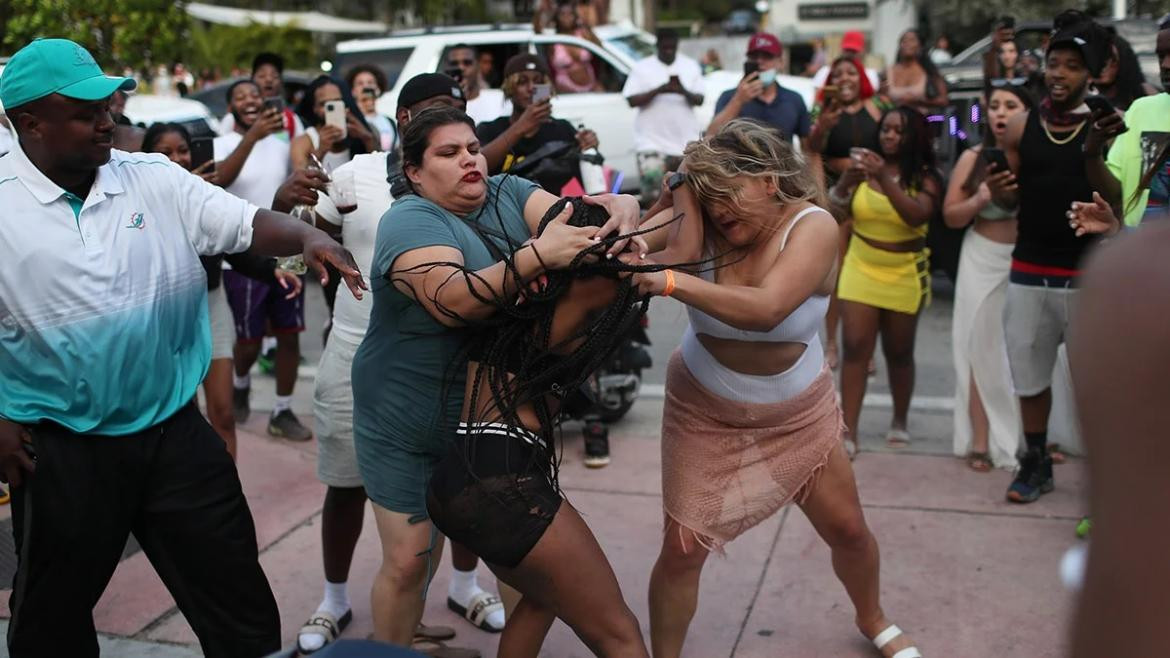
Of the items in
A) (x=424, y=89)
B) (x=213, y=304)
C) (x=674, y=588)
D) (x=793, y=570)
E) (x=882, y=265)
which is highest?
(x=424, y=89)

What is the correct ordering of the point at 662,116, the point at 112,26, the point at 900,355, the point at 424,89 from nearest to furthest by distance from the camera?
1. the point at 424,89
2. the point at 900,355
3. the point at 662,116
4. the point at 112,26

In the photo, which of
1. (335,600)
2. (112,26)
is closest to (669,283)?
(335,600)

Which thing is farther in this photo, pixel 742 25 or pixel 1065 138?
pixel 742 25

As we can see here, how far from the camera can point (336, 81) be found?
6434 mm

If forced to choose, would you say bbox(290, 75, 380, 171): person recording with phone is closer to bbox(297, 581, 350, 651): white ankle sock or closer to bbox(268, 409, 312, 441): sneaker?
bbox(268, 409, 312, 441): sneaker

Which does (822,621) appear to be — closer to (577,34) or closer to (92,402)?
(92,402)

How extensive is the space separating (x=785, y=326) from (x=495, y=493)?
1088mm

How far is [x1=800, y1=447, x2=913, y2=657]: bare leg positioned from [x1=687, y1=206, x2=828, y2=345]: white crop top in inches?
15.6

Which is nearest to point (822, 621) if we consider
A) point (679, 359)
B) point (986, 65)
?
point (679, 359)

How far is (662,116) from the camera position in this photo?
1012cm

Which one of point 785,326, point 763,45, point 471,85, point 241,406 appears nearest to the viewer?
point 785,326

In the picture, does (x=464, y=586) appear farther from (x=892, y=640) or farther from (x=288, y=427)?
(x=288, y=427)

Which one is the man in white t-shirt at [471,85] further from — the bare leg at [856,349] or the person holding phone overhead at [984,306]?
the person holding phone overhead at [984,306]

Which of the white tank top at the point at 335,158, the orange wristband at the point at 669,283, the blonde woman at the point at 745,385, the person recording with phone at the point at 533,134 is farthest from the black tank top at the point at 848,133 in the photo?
the orange wristband at the point at 669,283
